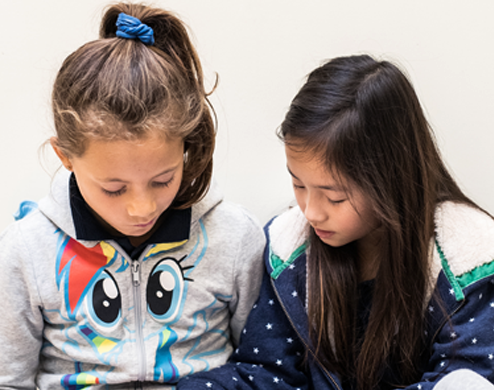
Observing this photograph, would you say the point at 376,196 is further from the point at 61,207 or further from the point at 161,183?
the point at 61,207

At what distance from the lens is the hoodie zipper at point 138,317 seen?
0.97m

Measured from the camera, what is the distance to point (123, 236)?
3.16 ft

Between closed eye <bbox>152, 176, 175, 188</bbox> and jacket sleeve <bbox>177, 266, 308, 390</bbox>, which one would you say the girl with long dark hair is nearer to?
jacket sleeve <bbox>177, 266, 308, 390</bbox>

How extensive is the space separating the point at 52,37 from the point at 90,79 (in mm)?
428

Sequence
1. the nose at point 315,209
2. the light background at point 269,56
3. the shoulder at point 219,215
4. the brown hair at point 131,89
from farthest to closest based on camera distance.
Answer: the light background at point 269,56 → the shoulder at point 219,215 → the nose at point 315,209 → the brown hair at point 131,89

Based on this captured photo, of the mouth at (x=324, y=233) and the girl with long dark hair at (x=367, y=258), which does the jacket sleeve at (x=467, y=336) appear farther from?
the mouth at (x=324, y=233)

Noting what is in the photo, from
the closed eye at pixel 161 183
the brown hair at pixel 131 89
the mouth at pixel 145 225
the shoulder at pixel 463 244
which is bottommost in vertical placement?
the shoulder at pixel 463 244

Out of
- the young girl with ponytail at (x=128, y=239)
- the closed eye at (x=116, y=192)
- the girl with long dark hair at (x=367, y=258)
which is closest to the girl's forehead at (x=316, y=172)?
the girl with long dark hair at (x=367, y=258)

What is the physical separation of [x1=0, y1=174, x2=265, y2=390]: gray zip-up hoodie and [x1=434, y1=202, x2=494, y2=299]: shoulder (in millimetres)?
335

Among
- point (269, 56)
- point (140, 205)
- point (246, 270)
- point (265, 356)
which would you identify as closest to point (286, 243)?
point (246, 270)

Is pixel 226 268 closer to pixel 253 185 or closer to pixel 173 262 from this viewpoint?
pixel 173 262

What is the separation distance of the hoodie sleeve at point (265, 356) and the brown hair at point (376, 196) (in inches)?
2.2

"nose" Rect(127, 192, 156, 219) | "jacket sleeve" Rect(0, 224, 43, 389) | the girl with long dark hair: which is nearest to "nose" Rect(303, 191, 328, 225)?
the girl with long dark hair

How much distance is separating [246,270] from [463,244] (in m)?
0.38
